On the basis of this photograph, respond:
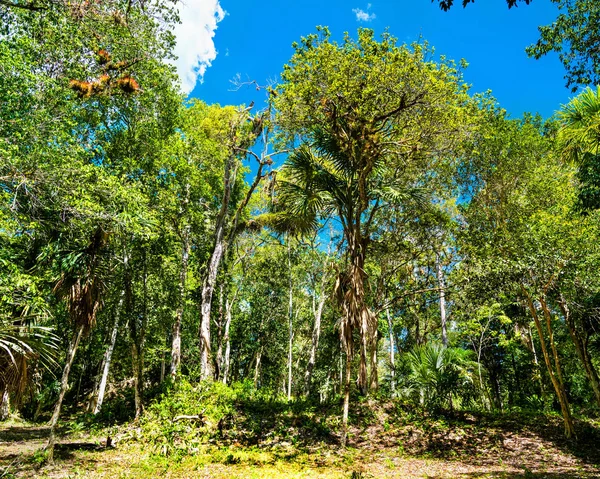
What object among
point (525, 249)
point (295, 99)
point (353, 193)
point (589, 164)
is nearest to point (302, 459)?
point (353, 193)

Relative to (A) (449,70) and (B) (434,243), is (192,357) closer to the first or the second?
(B) (434,243)

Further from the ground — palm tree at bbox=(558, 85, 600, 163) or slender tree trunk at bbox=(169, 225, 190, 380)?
palm tree at bbox=(558, 85, 600, 163)

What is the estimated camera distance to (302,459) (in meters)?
8.05

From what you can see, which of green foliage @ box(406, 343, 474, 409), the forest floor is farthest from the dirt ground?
green foliage @ box(406, 343, 474, 409)

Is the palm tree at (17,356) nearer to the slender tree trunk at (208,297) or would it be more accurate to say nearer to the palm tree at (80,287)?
the palm tree at (80,287)

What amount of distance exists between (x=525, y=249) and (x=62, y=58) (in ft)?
50.4

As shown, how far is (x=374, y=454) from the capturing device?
861cm

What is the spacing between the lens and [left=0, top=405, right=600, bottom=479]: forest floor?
23.1 feet

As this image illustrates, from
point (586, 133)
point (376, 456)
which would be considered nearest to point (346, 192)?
point (586, 133)

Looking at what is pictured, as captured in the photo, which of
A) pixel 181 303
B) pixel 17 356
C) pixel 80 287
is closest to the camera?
pixel 17 356

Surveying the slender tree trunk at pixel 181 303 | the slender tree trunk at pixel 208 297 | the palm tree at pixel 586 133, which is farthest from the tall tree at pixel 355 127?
the slender tree trunk at pixel 181 303

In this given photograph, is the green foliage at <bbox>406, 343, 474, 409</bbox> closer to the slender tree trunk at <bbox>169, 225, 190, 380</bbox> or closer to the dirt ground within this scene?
the dirt ground

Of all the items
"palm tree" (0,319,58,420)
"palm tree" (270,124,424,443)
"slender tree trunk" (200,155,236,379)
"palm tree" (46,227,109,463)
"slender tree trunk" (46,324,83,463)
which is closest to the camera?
"palm tree" (0,319,58,420)

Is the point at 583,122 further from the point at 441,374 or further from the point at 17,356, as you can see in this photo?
the point at 17,356
